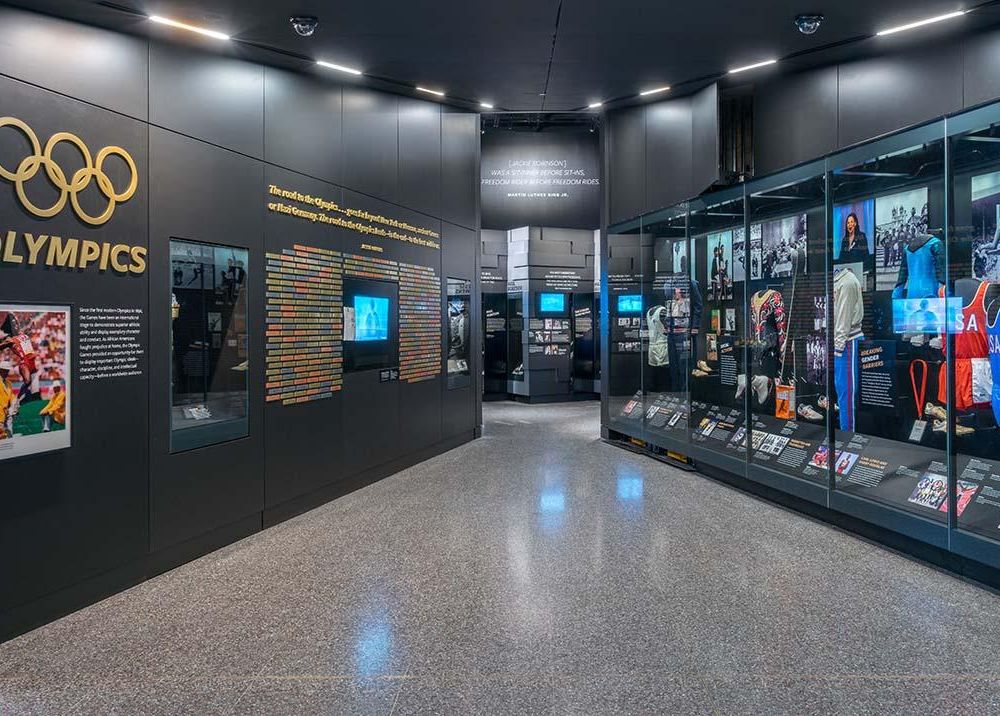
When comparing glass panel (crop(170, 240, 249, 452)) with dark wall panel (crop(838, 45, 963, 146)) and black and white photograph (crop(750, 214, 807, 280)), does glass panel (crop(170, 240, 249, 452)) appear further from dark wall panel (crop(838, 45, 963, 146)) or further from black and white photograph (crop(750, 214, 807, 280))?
dark wall panel (crop(838, 45, 963, 146))

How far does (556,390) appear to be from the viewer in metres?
12.6

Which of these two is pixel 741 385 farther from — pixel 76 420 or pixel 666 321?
pixel 76 420

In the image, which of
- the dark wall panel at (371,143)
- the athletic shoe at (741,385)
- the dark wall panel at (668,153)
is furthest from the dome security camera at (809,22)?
the dark wall panel at (371,143)

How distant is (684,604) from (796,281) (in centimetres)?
295

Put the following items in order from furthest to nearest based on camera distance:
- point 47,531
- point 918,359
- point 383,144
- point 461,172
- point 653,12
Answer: point 461,172, point 383,144, point 653,12, point 918,359, point 47,531

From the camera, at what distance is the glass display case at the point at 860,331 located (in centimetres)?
369

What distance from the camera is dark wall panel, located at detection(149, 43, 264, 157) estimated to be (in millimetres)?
3893

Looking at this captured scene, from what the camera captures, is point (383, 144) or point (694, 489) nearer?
point (694, 489)

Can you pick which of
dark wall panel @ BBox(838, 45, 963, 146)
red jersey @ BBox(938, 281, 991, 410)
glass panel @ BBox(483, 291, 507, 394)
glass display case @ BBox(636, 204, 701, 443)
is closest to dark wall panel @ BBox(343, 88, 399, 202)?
glass display case @ BBox(636, 204, 701, 443)

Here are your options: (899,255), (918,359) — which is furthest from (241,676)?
(899,255)

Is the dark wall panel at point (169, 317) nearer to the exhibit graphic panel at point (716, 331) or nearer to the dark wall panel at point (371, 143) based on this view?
the dark wall panel at point (371, 143)

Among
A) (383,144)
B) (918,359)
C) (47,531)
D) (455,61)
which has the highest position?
(455,61)

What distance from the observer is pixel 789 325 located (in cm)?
520

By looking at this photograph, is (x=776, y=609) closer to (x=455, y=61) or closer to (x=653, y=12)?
(x=653, y=12)
